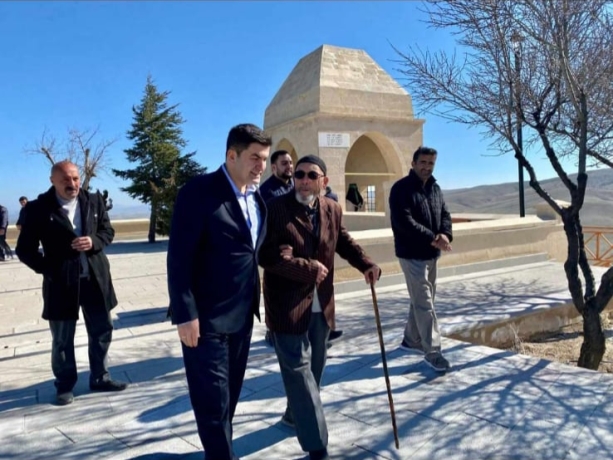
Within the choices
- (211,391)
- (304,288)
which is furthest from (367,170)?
(211,391)

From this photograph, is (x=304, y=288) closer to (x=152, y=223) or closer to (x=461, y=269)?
(x=461, y=269)

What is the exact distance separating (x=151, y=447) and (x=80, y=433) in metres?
0.61

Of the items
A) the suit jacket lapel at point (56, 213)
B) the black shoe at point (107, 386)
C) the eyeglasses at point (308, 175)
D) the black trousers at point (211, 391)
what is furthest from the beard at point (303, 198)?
the black shoe at point (107, 386)

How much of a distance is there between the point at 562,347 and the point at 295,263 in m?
5.06

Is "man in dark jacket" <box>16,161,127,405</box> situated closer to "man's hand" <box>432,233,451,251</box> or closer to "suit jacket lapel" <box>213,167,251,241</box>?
"suit jacket lapel" <box>213,167,251,241</box>

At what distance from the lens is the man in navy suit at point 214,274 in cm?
238

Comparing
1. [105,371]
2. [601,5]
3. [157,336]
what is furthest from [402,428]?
[601,5]

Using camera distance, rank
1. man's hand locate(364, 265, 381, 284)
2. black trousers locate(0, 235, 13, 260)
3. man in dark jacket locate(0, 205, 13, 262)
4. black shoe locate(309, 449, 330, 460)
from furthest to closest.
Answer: black trousers locate(0, 235, 13, 260), man in dark jacket locate(0, 205, 13, 262), man's hand locate(364, 265, 381, 284), black shoe locate(309, 449, 330, 460)

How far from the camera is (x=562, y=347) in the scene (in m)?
6.15

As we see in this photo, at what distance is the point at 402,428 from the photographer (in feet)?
10.5

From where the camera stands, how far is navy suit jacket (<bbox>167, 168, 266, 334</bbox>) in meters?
2.37

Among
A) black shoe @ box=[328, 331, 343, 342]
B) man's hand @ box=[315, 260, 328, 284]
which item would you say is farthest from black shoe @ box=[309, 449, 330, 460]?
black shoe @ box=[328, 331, 343, 342]

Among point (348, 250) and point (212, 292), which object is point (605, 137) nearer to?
point (348, 250)

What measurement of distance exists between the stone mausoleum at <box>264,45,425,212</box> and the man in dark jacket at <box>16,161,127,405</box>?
43.3 ft
